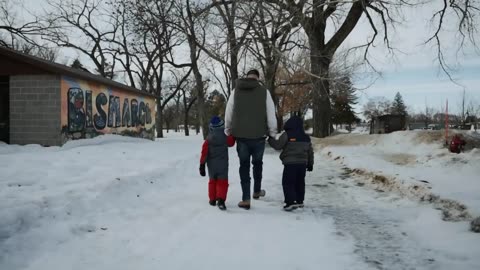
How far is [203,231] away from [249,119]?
75.9 inches

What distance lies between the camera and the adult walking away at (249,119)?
5.46m

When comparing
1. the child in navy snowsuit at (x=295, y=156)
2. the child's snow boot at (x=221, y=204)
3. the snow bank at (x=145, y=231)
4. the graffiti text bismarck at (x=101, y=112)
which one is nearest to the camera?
the snow bank at (x=145, y=231)

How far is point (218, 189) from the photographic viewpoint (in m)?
5.29

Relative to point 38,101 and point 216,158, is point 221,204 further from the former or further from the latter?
point 38,101

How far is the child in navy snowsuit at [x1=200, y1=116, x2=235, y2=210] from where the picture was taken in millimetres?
5395

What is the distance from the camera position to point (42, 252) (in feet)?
11.2

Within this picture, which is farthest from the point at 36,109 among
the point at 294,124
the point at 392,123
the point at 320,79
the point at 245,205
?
the point at 392,123

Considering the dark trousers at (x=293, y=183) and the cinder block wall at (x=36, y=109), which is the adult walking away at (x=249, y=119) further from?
the cinder block wall at (x=36, y=109)

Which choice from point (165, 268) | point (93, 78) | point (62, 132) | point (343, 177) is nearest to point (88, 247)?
point (165, 268)

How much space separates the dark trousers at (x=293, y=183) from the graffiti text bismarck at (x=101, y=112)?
477 inches

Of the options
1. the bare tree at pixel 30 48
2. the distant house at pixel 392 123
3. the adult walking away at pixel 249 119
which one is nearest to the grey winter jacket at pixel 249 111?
the adult walking away at pixel 249 119

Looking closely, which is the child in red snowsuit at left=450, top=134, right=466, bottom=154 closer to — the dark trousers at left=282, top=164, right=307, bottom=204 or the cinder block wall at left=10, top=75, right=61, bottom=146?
the dark trousers at left=282, top=164, right=307, bottom=204

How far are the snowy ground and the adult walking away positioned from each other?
0.81 meters

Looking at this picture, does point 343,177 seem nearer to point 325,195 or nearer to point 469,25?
point 325,195
